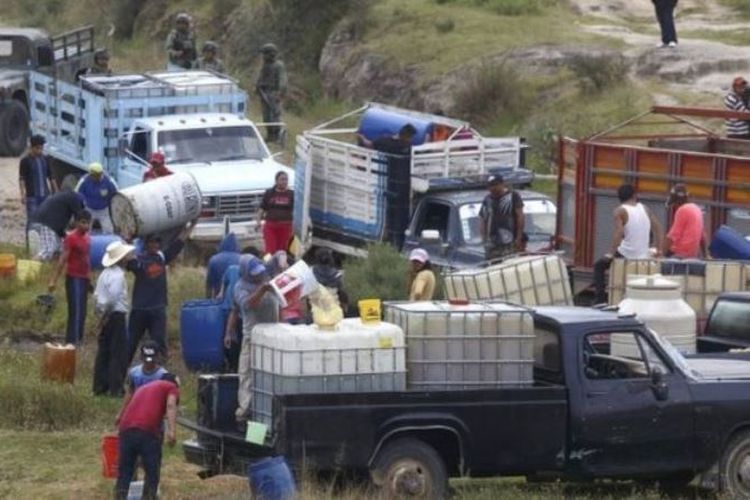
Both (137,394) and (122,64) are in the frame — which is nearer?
(137,394)

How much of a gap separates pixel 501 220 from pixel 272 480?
26.7 ft

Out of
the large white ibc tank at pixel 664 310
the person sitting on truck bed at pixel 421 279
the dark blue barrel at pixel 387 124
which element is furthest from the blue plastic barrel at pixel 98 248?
the large white ibc tank at pixel 664 310

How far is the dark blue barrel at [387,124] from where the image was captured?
24438 millimetres

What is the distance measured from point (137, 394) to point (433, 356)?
2003 millimetres

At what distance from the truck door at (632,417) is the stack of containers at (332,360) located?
4.19 ft

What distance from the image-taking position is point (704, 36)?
3575 cm

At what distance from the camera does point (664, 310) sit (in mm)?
16516

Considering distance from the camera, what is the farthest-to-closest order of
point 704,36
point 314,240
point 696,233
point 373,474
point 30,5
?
1. point 30,5
2. point 704,36
3. point 314,240
4. point 696,233
5. point 373,474

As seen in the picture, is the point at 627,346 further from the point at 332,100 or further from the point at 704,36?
the point at 332,100

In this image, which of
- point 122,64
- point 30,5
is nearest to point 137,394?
point 122,64

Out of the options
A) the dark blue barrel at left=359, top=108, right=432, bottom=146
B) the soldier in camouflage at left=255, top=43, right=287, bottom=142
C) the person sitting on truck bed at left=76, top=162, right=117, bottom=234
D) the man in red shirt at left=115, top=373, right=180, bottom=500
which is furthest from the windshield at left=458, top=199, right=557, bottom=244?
the soldier in camouflage at left=255, top=43, right=287, bottom=142

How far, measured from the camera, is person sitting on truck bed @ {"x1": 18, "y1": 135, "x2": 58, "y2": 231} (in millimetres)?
24984

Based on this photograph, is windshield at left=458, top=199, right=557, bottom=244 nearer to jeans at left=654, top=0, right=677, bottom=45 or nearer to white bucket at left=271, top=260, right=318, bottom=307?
white bucket at left=271, top=260, right=318, bottom=307

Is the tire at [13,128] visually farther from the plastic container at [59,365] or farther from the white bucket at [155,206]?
the plastic container at [59,365]
